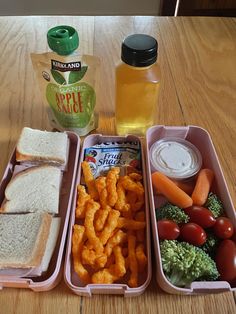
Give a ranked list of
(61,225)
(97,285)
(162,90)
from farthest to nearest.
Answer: (162,90)
(61,225)
(97,285)

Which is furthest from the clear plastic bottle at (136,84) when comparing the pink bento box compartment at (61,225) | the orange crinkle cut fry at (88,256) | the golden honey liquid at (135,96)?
the orange crinkle cut fry at (88,256)

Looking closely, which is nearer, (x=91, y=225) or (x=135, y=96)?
(x=91, y=225)

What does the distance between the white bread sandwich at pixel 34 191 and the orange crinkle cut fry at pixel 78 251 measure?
0.07 metres

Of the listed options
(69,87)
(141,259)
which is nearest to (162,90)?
(69,87)

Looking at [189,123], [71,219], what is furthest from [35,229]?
[189,123]

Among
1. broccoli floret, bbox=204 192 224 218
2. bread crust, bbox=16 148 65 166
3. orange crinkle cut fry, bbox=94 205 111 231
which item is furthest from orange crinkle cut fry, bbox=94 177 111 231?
broccoli floret, bbox=204 192 224 218

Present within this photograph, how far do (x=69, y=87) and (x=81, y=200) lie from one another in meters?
0.27

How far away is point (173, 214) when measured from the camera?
0.58 m

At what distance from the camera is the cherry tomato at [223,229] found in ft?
1.82

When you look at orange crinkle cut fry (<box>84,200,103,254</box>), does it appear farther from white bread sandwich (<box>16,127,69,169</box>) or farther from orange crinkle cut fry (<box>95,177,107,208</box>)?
white bread sandwich (<box>16,127,69,169</box>)

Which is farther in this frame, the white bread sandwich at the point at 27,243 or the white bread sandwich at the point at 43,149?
the white bread sandwich at the point at 43,149

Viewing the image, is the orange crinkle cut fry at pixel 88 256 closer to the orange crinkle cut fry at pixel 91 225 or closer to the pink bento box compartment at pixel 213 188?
the orange crinkle cut fry at pixel 91 225

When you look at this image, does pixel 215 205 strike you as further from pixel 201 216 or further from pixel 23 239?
pixel 23 239

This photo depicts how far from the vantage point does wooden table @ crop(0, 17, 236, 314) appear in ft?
1.67
